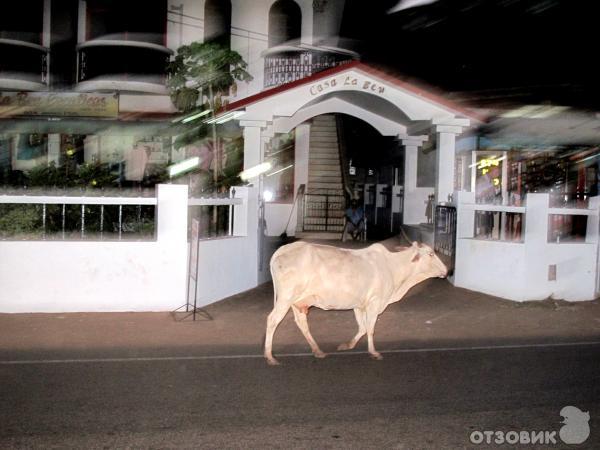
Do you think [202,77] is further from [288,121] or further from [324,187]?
[324,187]

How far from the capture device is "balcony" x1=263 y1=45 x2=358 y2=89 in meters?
21.8

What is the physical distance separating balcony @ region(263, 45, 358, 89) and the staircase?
1763mm

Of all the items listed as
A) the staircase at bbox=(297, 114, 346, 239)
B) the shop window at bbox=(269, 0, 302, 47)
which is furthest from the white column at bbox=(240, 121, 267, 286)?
the shop window at bbox=(269, 0, 302, 47)

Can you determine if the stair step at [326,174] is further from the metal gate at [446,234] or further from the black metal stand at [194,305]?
the black metal stand at [194,305]

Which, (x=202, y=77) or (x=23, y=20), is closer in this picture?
(x=202, y=77)

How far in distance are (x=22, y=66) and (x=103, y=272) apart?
13.1 m

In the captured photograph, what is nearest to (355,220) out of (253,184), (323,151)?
(323,151)

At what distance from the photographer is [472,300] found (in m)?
12.4

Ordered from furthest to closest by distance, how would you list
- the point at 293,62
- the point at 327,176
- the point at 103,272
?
the point at 293,62 < the point at 327,176 < the point at 103,272

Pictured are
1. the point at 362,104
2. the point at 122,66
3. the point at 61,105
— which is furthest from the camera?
the point at 122,66

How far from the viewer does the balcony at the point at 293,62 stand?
21.8m

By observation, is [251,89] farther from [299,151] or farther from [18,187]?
[18,187]

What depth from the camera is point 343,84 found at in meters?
15.6

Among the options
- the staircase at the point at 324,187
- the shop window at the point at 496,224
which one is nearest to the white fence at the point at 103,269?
the shop window at the point at 496,224
